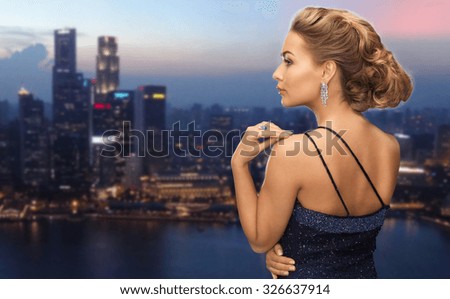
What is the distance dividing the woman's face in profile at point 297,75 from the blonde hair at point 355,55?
0.02 m

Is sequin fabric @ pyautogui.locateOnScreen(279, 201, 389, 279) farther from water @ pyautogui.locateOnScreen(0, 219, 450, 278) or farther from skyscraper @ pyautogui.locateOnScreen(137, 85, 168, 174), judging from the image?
water @ pyautogui.locateOnScreen(0, 219, 450, 278)

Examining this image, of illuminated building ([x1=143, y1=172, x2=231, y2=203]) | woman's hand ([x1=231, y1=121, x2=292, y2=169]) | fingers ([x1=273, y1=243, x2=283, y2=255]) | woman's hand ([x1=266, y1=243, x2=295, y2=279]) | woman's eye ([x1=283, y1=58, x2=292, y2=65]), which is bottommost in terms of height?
illuminated building ([x1=143, y1=172, x2=231, y2=203])

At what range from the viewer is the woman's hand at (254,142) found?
1488mm

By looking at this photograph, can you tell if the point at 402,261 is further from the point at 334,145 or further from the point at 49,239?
the point at 334,145

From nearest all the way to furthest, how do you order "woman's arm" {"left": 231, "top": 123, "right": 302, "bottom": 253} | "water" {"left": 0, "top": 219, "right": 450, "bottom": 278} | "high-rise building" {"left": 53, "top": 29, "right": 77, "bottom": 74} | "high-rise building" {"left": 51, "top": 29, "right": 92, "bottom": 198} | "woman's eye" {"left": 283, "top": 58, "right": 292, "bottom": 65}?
1. "woman's arm" {"left": 231, "top": 123, "right": 302, "bottom": 253}
2. "woman's eye" {"left": 283, "top": 58, "right": 292, "bottom": 65}
3. "water" {"left": 0, "top": 219, "right": 450, "bottom": 278}
4. "high-rise building" {"left": 53, "top": 29, "right": 77, "bottom": 74}
5. "high-rise building" {"left": 51, "top": 29, "right": 92, "bottom": 198}

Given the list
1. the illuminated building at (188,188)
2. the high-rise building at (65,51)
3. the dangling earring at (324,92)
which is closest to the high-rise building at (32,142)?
the high-rise building at (65,51)

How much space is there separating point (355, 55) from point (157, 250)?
4.57 meters

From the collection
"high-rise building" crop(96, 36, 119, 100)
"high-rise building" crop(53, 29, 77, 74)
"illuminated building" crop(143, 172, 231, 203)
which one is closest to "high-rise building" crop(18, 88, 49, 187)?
"high-rise building" crop(53, 29, 77, 74)

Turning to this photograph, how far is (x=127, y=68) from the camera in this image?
5.38 meters

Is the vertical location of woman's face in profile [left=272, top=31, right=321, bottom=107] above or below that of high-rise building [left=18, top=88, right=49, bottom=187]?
above

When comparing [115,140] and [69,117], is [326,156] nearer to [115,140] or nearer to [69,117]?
[115,140]

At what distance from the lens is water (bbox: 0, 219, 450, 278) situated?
533 cm

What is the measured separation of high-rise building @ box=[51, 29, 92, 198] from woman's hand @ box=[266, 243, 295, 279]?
4.19 metres
